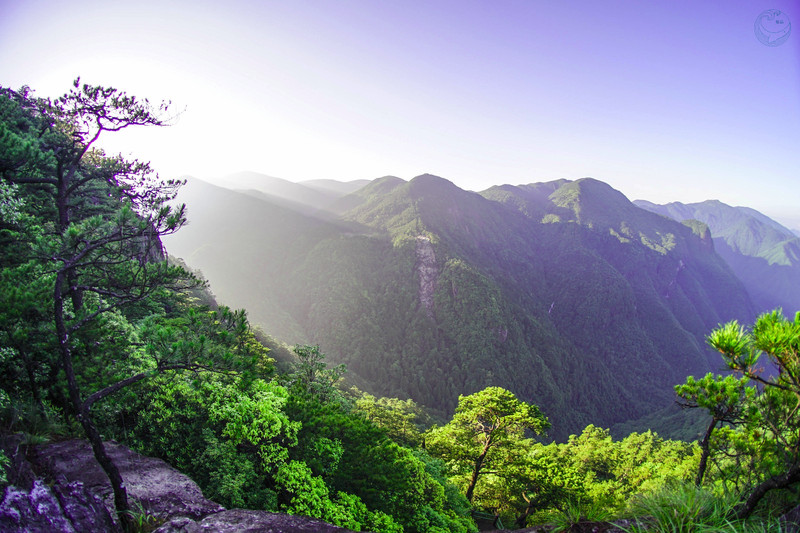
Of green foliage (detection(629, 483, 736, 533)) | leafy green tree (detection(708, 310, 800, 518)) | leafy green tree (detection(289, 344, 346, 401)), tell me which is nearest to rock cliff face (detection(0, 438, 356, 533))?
green foliage (detection(629, 483, 736, 533))

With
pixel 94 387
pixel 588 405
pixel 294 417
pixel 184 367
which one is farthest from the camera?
pixel 588 405

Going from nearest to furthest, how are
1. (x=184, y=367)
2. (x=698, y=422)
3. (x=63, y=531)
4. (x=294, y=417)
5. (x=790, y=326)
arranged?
(x=790, y=326)
(x=63, y=531)
(x=184, y=367)
(x=294, y=417)
(x=698, y=422)

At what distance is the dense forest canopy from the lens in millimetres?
5262

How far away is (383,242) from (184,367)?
18223 centimetres

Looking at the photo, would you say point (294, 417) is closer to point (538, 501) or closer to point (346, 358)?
point (538, 501)

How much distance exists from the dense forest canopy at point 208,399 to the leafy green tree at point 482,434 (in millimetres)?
718

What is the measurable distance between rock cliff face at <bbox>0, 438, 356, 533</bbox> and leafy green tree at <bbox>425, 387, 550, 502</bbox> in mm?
13372

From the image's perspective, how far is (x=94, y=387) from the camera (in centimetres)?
788

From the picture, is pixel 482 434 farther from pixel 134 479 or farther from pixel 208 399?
pixel 134 479

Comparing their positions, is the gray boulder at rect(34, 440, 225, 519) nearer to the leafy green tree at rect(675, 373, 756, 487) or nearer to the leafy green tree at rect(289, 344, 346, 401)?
the leafy green tree at rect(675, 373, 756, 487)

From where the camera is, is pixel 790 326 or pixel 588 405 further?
pixel 588 405

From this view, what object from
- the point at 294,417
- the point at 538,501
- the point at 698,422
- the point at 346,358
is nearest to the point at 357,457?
the point at 294,417

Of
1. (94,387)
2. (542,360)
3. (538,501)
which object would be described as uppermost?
(94,387)

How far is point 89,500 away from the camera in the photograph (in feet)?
19.7
